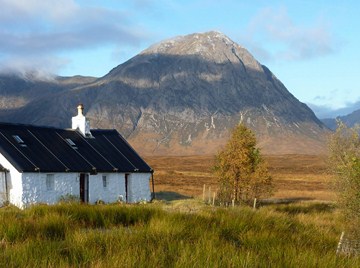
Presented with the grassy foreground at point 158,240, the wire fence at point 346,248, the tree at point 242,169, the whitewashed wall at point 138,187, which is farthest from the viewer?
the whitewashed wall at point 138,187

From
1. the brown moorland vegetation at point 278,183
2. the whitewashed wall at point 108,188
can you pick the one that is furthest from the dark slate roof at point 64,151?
the brown moorland vegetation at point 278,183

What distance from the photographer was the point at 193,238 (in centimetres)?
880

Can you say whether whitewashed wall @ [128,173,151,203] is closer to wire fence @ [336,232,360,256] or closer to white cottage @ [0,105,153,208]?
white cottage @ [0,105,153,208]

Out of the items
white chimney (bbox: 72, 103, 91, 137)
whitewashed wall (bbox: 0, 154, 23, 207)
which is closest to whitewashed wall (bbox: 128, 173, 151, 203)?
white chimney (bbox: 72, 103, 91, 137)

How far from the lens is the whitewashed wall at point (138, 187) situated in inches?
1527

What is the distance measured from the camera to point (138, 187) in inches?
1550

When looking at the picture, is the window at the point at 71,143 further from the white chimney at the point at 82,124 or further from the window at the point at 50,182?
the window at the point at 50,182

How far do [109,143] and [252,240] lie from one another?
1275 inches

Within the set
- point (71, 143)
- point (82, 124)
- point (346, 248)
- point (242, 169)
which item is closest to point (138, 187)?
point (71, 143)

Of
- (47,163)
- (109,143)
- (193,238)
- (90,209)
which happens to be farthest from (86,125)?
(193,238)

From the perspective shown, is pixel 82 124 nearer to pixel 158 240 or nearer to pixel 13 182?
pixel 13 182

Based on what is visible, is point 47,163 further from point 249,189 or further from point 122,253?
point 122,253

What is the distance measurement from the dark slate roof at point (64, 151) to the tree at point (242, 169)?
6.65m

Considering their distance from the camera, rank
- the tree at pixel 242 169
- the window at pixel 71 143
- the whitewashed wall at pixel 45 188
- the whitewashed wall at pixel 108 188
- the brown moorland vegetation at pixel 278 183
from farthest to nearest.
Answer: the brown moorland vegetation at pixel 278 183
the window at pixel 71 143
the whitewashed wall at pixel 108 188
the tree at pixel 242 169
the whitewashed wall at pixel 45 188
